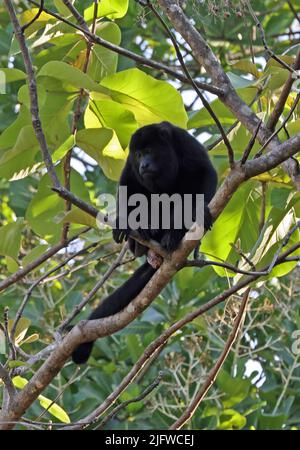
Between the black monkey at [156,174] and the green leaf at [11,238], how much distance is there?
458mm

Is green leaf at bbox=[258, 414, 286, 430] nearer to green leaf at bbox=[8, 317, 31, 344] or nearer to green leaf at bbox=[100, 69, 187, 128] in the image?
green leaf at bbox=[8, 317, 31, 344]

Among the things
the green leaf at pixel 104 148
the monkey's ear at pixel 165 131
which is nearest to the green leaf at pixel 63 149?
the green leaf at pixel 104 148

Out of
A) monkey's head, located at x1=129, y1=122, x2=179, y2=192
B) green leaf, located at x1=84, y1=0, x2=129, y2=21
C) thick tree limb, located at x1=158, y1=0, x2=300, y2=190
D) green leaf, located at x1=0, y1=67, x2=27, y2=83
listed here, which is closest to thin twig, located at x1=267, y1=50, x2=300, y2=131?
thick tree limb, located at x1=158, y1=0, x2=300, y2=190

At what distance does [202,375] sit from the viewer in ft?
15.6

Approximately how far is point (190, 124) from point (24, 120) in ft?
1.98

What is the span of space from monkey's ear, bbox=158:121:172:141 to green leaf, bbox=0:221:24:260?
887mm

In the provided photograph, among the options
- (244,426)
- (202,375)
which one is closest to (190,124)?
(202,375)

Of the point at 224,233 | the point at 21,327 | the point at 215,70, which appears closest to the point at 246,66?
the point at 215,70

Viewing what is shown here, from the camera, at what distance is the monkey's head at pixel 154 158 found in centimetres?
370

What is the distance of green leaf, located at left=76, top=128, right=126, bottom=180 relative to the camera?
294cm

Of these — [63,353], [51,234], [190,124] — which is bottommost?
[63,353]

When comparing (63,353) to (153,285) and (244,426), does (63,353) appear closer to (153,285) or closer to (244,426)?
(153,285)

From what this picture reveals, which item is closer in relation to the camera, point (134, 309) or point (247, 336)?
point (134, 309)

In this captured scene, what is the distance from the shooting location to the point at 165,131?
12.7 feet
